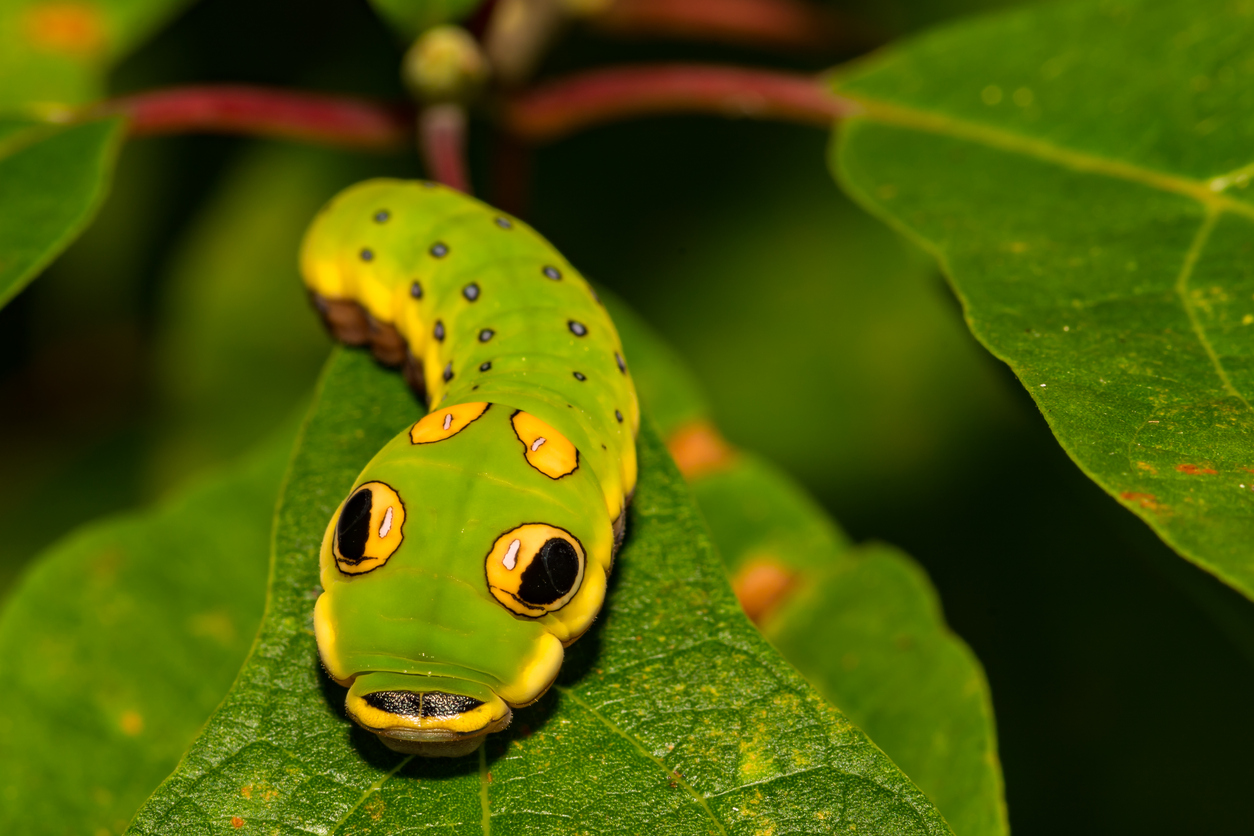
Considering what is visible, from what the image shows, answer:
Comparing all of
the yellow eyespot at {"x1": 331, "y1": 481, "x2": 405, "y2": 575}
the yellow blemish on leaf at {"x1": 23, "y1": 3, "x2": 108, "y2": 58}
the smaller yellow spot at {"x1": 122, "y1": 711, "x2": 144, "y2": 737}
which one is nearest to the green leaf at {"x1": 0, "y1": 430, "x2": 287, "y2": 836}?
the smaller yellow spot at {"x1": 122, "y1": 711, "x2": 144, "y2": 737}

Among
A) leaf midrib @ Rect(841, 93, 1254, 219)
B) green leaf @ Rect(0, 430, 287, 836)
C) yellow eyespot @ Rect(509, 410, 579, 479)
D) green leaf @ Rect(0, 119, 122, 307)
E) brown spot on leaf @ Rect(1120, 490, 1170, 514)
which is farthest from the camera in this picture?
green leaf @ Rect(0, 430, 287, 836)

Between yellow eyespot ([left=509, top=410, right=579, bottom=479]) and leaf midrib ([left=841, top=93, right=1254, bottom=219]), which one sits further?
leaf midrib ([left=841, top=93, right=1254, bottom=219])

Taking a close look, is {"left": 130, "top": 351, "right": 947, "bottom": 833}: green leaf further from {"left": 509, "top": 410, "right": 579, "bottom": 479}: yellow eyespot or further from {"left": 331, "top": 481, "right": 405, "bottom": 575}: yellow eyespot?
{"left": 509, "top": 410, "right": 579, "bottom": 479}: yellow eyespot

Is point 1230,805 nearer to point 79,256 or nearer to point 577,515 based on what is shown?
point 577,515

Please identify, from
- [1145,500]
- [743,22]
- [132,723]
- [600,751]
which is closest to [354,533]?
[600,751]

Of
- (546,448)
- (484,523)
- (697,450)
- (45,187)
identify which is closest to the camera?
(484,523)

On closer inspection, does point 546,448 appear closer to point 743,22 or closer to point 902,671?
point 902,671

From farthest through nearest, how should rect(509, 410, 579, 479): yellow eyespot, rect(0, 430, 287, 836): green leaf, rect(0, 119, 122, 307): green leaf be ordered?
1. rect(0, 430, 287, 836): green leaf
2. rect(0, 119, 122, 307): green leaf
3. rect(509, 410, 579, 479): yellow eyespot
